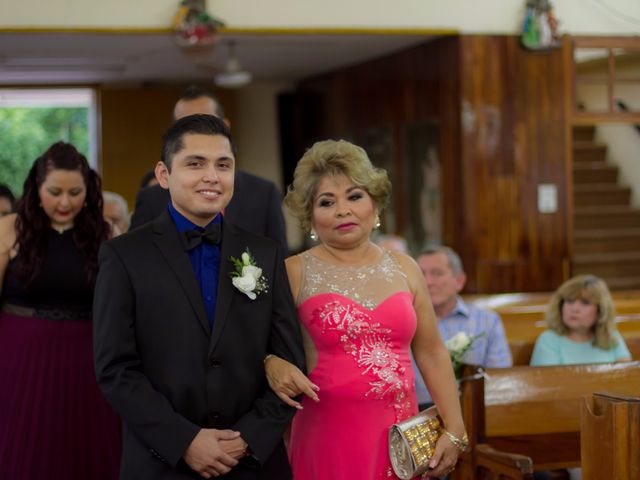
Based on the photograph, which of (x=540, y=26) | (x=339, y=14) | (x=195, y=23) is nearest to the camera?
(x=195, y=23)

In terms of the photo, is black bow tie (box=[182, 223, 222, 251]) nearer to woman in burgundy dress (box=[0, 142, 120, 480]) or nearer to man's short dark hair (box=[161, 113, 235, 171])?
man's short dark hair (box=[161, 113, 235, 171])

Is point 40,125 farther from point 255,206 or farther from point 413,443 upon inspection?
point 413,443

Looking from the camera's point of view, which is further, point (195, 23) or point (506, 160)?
point (506, 160)

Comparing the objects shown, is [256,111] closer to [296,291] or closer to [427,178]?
[427,178]

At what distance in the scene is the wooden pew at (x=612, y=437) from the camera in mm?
2709

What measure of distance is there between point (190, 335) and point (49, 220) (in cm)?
130

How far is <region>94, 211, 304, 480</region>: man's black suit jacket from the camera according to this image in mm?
2514

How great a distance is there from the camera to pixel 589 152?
1295cm

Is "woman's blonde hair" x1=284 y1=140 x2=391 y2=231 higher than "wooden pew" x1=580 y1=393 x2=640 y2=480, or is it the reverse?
"woman's blonde hair" x1=284 y1=140 x2=391 y2=231

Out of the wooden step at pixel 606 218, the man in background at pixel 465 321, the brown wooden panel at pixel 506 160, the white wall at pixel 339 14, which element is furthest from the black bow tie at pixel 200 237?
the wooden step at pixel 606 218

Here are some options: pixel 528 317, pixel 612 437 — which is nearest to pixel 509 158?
pixel 528 317

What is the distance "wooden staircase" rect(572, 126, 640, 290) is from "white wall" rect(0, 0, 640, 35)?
3.12m

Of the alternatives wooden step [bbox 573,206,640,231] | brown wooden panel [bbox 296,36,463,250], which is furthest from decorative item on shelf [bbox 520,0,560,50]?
wooden step [bbox 573,206,640,231]

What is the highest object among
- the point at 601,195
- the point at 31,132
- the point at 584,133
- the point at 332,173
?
the point at 31,132
